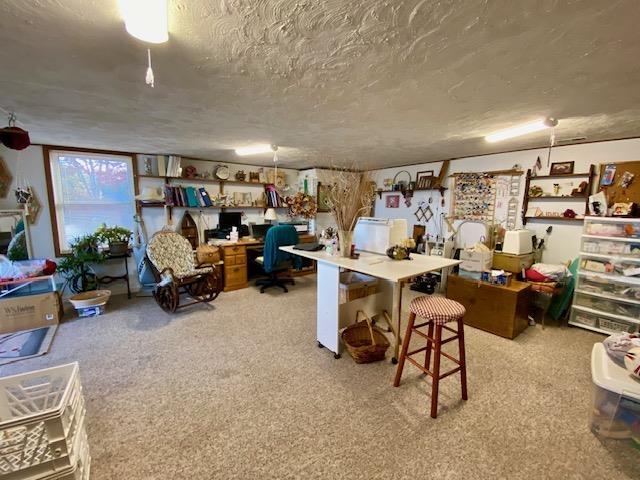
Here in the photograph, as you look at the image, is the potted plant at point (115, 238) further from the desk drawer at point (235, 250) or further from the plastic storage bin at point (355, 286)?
the plastic storage bin at point (355, 286)

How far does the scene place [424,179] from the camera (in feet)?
15.2

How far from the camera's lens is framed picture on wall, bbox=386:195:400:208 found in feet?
17.4

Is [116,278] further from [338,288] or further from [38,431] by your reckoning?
[338,288]

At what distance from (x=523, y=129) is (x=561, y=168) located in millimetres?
1298

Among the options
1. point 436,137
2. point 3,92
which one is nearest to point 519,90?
point 436,137

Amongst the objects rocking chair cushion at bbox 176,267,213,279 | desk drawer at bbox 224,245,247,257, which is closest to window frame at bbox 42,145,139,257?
rocking chair cushion at bbox 176,267,213,279

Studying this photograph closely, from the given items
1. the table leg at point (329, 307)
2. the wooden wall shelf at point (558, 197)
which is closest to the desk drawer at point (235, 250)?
the table leg at point (329, 307)

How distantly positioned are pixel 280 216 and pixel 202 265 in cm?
215

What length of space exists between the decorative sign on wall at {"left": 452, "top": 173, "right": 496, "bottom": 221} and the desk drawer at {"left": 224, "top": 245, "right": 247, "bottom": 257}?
3.52m

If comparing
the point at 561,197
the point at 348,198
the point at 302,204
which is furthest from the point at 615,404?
the point at 302,204

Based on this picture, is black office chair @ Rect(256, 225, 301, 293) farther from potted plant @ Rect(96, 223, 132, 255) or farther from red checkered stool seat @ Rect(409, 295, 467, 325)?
red checkered stool seat @ Rect(409, 295, 467, 325)

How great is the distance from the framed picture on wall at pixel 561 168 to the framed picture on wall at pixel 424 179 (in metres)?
1.56

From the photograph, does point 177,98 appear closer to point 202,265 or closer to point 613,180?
point 202,265

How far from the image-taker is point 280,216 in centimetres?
552
